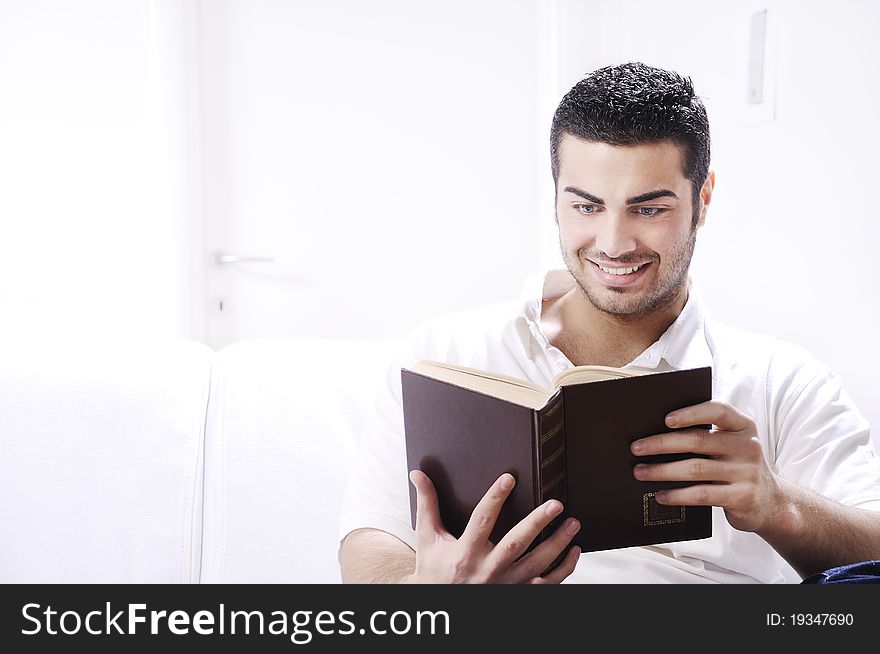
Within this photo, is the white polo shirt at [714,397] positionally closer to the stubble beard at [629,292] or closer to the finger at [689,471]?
the stubble beard at [629,292]

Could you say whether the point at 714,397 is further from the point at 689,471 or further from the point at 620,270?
the point at 689,471

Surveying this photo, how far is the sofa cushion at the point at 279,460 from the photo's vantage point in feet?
4.31

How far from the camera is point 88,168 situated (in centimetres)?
233

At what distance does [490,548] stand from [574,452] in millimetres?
141

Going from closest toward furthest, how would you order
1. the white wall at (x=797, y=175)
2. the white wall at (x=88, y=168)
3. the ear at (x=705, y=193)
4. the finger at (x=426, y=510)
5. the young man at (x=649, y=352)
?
the finger at (x=426, y=510) → the young man at (x=649, y=352) → the ear at (x=705, y=193) → the white wall at (x=797, y=175) → the white wall at (x=88, y=168)

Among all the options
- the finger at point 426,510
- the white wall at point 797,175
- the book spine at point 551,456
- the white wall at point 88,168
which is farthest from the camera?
the white wall at point 88,168

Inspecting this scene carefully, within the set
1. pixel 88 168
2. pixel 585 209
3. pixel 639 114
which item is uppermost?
pixel 88 168

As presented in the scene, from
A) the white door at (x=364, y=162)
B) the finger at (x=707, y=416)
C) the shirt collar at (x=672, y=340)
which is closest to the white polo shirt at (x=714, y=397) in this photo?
the shirt collar at (x=672, y=340)

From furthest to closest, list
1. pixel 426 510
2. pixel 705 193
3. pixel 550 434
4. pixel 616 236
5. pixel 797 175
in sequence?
1. pixel 797 175
2. pixel 705 193
3. pixel 616 236
4. pixel 426 510
5. pixel 550 434

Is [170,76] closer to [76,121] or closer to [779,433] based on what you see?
[76,121]

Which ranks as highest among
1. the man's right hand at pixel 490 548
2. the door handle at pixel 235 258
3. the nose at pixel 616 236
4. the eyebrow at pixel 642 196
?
the door handle at pixel 235 258

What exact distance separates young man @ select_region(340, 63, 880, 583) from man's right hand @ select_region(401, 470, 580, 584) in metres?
0.09

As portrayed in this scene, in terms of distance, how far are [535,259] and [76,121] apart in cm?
144

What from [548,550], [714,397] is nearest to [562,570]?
[548,550]
